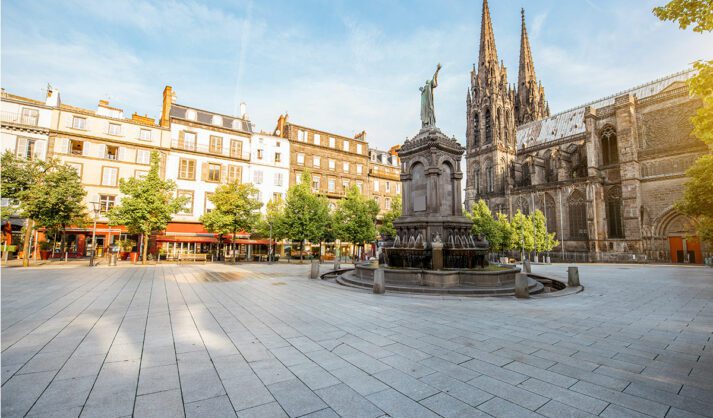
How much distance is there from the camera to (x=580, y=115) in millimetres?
53156

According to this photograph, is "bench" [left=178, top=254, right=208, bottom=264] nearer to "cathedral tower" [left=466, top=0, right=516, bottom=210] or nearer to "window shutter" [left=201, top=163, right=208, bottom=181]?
"window shutter" [left=201, top=163, right=208, bottom=181]

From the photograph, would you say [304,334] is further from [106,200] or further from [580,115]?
[580,115]

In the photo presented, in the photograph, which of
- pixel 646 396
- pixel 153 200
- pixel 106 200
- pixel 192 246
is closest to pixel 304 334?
pixel 646 396

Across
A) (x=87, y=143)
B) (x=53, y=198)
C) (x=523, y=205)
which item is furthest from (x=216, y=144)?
(x=523, y=205)

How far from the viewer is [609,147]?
4259 cm

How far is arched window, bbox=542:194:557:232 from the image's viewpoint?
4628cm

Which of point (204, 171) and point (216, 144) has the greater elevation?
point (216, 144)

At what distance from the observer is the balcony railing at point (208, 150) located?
33037 millimetres

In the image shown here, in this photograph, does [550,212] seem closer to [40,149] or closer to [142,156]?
[142,156]

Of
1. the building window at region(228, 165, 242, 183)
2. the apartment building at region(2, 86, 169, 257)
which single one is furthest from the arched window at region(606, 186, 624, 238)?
the apartment building at region(2, 86, 169, 257)

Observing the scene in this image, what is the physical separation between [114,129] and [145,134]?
2.72m

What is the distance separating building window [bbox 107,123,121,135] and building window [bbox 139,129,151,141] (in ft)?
6.25

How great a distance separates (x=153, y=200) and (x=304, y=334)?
2438 cm

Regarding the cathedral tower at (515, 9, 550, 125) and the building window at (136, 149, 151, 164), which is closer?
the building window at (136, 149, 151, 164)
